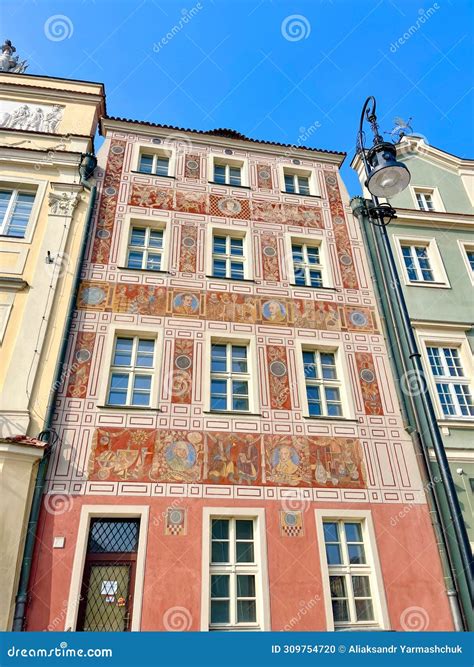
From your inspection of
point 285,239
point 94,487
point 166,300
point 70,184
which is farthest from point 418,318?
point 70,184

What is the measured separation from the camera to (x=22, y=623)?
7.14 metres

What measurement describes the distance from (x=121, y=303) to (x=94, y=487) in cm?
412

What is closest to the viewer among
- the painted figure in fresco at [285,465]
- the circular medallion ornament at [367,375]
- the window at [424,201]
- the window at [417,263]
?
the painted figure in fresco at [285,465]

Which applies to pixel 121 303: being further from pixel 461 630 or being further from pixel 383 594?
pixel 461 630

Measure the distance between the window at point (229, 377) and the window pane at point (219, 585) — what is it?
311cm

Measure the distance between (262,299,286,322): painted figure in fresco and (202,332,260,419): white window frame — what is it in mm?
782

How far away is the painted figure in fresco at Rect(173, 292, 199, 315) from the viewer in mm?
10812

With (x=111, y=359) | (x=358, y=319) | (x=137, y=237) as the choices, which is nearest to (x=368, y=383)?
(x=358, y=319)

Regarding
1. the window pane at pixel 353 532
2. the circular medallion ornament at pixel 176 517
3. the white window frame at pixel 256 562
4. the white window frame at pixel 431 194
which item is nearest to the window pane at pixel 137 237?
the circular medallion ornament at pixel 176 517

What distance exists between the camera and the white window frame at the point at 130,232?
11320mm

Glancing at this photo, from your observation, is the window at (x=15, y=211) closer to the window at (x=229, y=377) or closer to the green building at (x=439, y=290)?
the window at (x=229, y=377)

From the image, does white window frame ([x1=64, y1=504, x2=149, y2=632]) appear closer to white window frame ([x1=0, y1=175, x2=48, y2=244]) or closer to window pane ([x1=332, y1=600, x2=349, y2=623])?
window pane ([x1=332, y1=600, x2=349, y2=623])

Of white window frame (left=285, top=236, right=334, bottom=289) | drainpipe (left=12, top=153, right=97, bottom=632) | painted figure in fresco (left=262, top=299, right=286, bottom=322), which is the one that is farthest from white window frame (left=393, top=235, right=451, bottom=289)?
drainpipe (left=12, top=153, right=97, bottom=632)

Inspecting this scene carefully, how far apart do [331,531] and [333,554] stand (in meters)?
0.40
